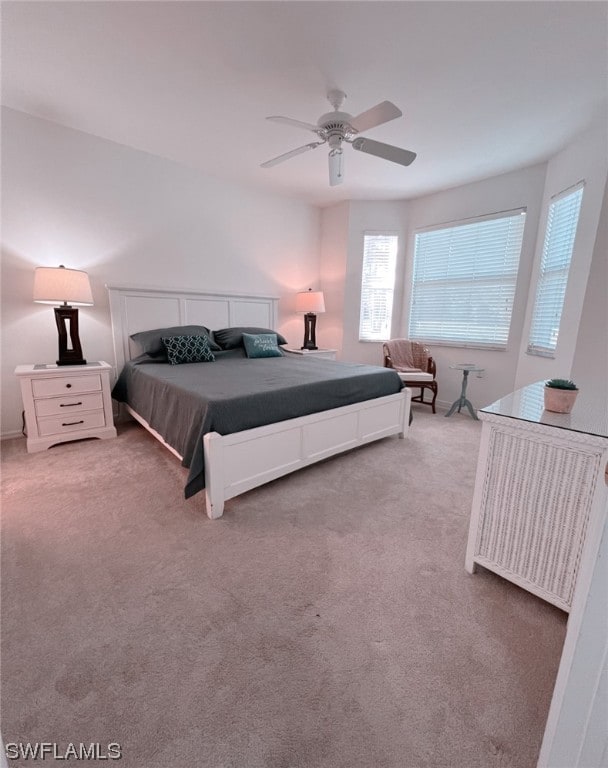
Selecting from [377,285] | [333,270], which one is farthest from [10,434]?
[377,285]

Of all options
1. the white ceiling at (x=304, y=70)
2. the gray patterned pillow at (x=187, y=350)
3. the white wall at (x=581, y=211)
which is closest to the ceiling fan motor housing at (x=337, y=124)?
the white ceiling at (x=304, y=70)

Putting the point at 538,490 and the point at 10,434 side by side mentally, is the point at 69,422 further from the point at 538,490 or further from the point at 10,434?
the point at 538,490

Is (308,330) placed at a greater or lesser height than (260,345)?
greater

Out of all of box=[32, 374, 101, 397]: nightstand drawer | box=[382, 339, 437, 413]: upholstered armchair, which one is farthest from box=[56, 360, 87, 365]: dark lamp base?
box=[382, 339, 437, 413]: upholstered armchair

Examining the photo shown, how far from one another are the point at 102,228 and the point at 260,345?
1.86 m

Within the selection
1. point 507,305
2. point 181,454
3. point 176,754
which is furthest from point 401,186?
point 176,754

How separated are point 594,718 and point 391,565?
3.22ft

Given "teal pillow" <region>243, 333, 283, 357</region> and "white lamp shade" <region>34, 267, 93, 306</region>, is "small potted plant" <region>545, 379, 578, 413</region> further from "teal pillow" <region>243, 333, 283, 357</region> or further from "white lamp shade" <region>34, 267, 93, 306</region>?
"white lamp shade" <region>34, 267, 93, 306</region>

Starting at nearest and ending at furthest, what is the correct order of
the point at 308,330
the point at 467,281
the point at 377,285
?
the point at 467,281 → the point at 308,330 → the point at 377,285

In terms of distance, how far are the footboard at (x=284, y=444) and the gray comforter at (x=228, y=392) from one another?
62 millimetres

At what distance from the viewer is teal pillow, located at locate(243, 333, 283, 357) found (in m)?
3.64

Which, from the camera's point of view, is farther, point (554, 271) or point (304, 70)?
point (554, 271)

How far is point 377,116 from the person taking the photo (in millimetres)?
1955

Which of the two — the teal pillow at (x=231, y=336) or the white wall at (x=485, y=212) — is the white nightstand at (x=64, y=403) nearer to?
the teal pillow at (x=231, y=336)
